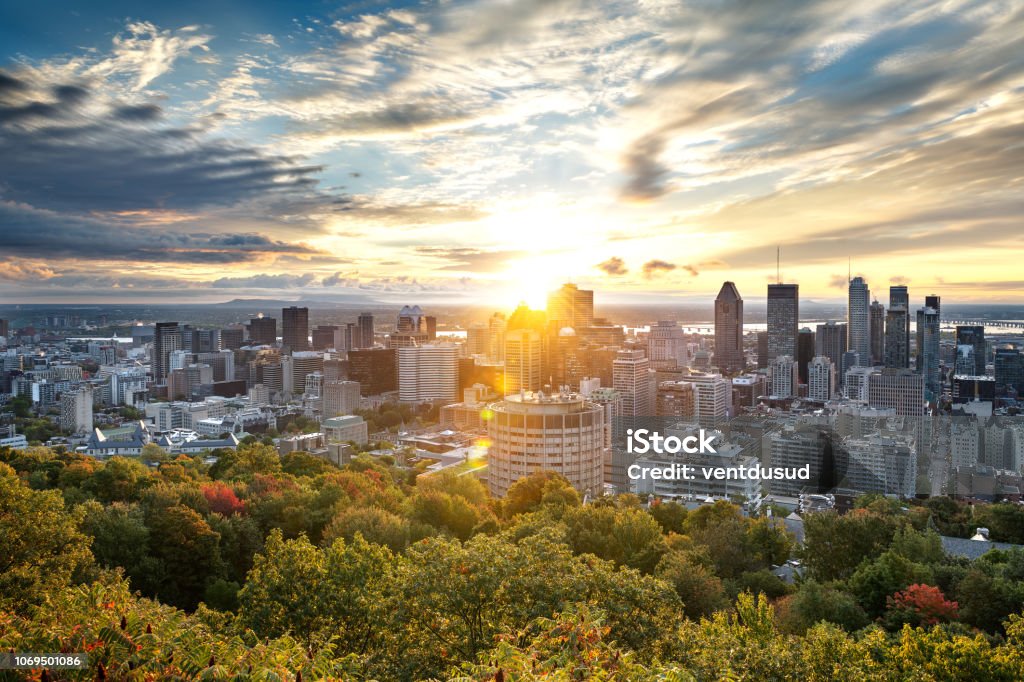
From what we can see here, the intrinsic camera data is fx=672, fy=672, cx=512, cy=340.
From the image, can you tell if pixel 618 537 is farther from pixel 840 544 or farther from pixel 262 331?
pixel 262 331

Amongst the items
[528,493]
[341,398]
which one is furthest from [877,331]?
[528,493]

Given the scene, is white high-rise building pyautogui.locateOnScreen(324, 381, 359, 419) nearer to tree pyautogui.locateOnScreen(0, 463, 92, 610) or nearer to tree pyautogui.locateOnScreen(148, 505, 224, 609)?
tree pyautogui.locateOnScreen(148, 505, 224, 609)

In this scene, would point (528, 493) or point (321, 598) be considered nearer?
Result: point (321, 598)

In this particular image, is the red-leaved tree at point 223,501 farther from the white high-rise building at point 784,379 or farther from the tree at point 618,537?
the white high-rise building at point 784,379

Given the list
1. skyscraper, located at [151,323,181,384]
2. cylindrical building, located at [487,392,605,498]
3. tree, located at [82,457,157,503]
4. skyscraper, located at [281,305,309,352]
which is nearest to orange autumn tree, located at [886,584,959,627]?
cylindrical building, located at [487,392,605,498]

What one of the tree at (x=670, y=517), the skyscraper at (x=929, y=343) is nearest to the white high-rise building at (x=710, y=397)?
the skyscraper at (x=929, y=343)

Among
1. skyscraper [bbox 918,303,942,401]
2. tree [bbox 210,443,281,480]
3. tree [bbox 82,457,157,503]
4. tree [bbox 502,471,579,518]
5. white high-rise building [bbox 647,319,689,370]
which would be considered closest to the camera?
tree [bbox 82,457,157,503]

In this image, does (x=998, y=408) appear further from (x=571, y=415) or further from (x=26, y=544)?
(x=26, y=544)

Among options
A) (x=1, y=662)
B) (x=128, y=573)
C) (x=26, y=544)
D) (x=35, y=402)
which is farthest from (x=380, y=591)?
(x=35, y=402)
